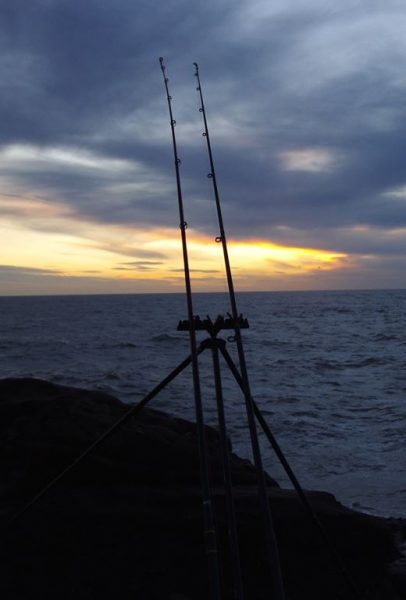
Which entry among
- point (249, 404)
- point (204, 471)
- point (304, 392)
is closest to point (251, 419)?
point (249, 404)

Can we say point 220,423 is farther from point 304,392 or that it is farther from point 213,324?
point 304,392

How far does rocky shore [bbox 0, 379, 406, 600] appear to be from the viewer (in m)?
4.55

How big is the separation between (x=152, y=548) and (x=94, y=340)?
128ft

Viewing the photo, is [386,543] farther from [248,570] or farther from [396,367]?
[396,367]

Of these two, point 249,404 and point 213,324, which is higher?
point 213,324

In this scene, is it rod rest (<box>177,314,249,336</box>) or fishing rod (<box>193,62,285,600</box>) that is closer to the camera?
fishing rod (<box>193,62,285,600</box>)

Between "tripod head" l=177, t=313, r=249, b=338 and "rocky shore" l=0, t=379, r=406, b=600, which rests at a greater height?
"tripod head" l=177, t=313, r=249, b=338

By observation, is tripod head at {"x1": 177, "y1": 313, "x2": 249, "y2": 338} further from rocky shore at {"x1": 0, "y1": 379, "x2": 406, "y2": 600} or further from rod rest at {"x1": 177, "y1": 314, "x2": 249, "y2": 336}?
rocky shore at {"x1": 0, "y1": 379, "x2": 406, "y2": 600}

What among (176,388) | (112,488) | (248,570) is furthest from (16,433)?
(176,388)

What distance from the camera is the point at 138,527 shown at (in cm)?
502

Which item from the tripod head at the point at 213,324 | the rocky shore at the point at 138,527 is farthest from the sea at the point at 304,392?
the rocky shore at the point at 138,527

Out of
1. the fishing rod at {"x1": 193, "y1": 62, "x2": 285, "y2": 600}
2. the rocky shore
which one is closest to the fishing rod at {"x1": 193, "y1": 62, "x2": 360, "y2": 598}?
the fishing rod at {"x1": 193, "y1": 62, "x2": 285, "y2": 600}

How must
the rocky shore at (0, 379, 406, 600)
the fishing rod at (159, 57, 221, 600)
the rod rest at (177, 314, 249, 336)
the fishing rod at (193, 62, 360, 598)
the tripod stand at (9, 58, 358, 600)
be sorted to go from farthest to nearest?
the rocky shore at (0, 379, 406, 600) → the rod rest at (177, 314, 249, 336) → the fishing rod at (193, 62, 360, 598) → the tripod stand at (9, 58, 358, 600) → the fishing rod at (159, 57, 221, 600)

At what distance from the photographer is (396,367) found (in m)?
24.2
